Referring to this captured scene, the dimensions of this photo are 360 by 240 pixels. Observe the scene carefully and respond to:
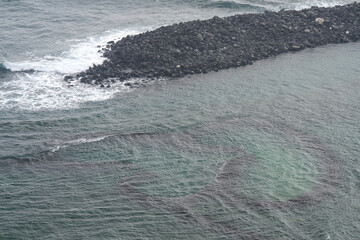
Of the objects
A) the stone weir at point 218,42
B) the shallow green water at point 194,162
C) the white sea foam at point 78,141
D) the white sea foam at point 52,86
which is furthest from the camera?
the stone weir at point 218,42

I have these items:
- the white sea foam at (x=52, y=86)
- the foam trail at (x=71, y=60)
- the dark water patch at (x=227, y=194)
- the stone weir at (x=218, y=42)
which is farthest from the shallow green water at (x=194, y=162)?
the foam trail at (x=71, y=60)

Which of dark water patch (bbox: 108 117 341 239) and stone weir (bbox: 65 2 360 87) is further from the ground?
stone weir (bbox: 65 2 360 87)

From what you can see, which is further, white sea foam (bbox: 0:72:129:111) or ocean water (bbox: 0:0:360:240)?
white sea foam (bbox: 0:72:129:111)

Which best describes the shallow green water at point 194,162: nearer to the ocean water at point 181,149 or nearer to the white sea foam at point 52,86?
the ocean water at point 181,149

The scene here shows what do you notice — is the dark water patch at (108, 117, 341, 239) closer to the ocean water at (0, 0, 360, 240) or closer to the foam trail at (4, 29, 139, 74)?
the ocean water at (0, 0, 360, 240)

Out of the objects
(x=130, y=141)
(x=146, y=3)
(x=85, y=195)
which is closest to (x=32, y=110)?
(x=130, y=141)

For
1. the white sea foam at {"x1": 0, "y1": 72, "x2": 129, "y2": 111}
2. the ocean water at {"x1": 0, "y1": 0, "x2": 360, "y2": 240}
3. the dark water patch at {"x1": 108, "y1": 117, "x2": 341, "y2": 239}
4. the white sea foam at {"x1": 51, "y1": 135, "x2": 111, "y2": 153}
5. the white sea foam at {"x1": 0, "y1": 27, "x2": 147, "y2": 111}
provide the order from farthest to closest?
the white sea foam at {"x1": 0, "y1": 27, "x2": 147, "y2": 111} → the white sea foam at {"x1": 0, "y1": 72, "x2": 129, "y2": 111} → the white sea foam at {"x1": 51, "y1": 135, "x2": 111, "y2": 153} → the dark water patch at {"x1": 108, "y1": 117, "x2": 341, "y2": 239} → the ocean water at {"x1": 0, "y1": 0, "x2": 360, "y2": 240}

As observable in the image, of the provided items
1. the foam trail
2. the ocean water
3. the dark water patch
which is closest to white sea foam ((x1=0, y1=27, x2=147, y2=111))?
the foam trail

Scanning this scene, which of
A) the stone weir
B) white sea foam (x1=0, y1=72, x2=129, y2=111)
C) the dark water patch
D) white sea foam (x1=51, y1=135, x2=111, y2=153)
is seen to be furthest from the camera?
the stone weir
